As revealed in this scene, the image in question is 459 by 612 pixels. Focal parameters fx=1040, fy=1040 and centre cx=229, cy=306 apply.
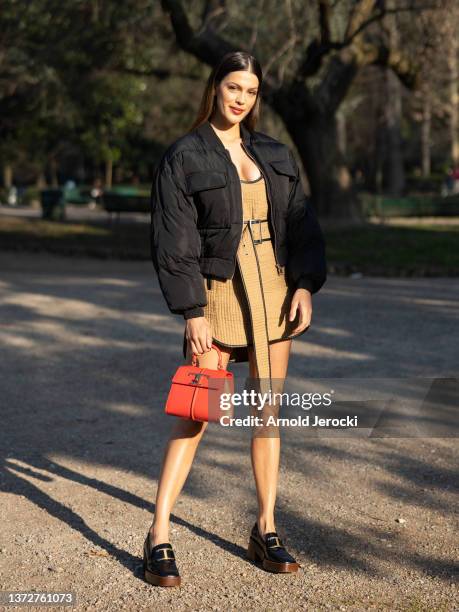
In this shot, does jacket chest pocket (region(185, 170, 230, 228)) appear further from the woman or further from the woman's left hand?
the woman's left hand

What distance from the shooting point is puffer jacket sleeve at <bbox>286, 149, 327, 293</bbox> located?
3.92 m

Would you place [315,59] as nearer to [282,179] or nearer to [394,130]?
[282,179]

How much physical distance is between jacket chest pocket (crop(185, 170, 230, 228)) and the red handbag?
55 cm

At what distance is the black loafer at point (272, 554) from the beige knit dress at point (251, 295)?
0.63 metres

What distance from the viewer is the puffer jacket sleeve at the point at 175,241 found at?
146 inches

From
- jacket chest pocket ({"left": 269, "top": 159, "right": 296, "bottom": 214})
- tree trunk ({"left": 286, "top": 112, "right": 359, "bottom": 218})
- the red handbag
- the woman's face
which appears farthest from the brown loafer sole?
tree trunk ({"left": 286, "top": 112, "right": 359, "bottom": 218})

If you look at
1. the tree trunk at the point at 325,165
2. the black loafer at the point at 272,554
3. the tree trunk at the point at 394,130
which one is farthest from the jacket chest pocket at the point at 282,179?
the tree trunk at the point at 394,130

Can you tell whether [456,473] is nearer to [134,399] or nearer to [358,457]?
[358,457]

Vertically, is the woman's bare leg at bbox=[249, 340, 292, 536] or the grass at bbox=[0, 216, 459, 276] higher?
the woman's bare leg at bbox=[249, 340, 292, 536]

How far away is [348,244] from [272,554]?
1497cm

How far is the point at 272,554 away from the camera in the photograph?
394 cm

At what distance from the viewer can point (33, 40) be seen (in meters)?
24.5

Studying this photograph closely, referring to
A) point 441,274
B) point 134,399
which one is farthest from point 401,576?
point 441,274

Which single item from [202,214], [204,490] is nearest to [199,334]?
[202,214]
